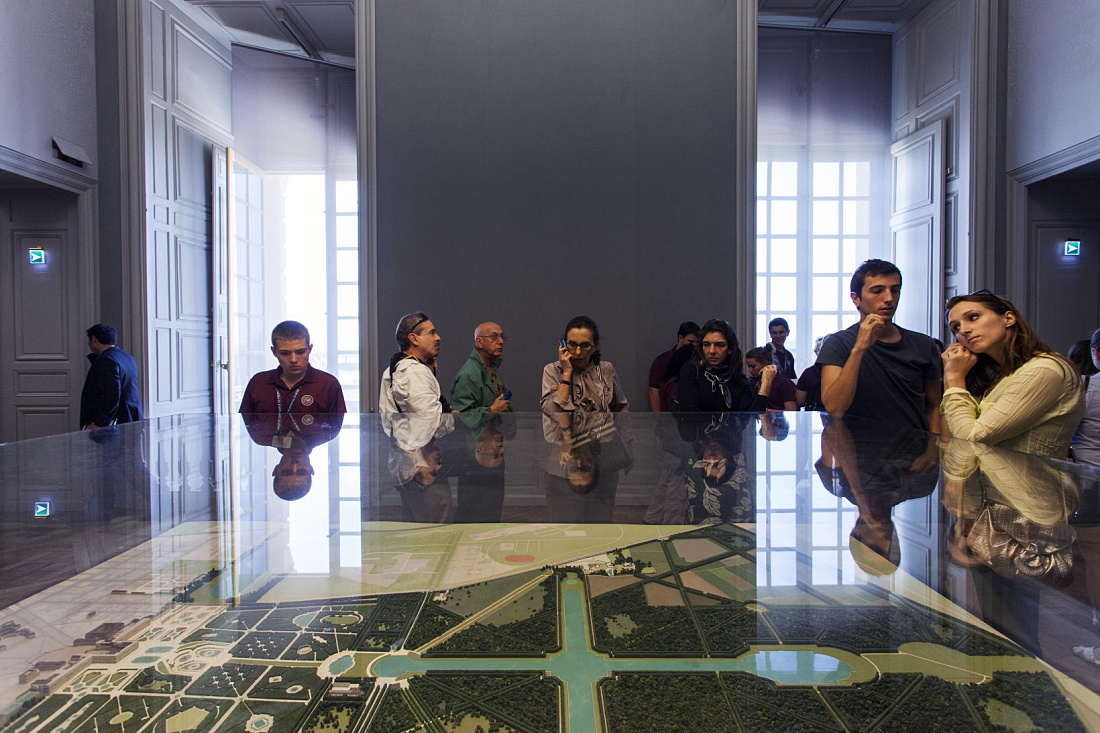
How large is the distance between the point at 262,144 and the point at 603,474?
8869mm

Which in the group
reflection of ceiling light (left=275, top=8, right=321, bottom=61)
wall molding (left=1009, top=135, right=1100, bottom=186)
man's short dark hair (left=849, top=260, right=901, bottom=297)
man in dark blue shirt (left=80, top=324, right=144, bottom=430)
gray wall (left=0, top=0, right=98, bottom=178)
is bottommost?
man in dark blue shirt (left=80, top=324, right=144, bottom=430)

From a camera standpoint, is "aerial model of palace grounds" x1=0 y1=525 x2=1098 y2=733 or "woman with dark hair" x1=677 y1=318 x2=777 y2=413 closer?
"aerial model of palace grounds" x1=0 y1=525 x2=1098 y2=733

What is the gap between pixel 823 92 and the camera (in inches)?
337

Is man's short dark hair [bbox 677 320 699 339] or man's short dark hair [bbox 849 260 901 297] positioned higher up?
man's short dark hair [bbox 849 260 901 297]

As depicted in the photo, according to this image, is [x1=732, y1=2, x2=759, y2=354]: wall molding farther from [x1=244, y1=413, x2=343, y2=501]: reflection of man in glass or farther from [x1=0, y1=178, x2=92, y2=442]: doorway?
[x1=0, y1=178, x2=92, y2=442]: doorway

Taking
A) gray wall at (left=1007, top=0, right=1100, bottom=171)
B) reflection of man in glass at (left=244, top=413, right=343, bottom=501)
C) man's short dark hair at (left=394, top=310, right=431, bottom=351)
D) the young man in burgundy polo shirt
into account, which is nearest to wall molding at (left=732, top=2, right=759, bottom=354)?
gray wall at (left=1007, top=0, right=1100, bottom=171)

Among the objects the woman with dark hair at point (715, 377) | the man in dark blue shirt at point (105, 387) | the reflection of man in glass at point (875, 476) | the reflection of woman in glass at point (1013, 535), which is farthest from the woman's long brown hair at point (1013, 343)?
the man in dark blue shirt at point (105, 387)

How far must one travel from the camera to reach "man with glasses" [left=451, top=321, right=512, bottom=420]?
372 cm

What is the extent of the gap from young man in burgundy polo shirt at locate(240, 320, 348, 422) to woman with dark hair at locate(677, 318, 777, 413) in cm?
179

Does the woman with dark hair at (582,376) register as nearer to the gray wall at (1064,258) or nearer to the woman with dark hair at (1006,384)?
the woman with dark hair at (1006,384)

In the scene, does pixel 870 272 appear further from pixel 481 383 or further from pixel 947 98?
pixel 947 98

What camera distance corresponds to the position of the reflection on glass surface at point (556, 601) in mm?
522

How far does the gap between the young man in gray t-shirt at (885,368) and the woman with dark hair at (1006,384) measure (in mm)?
285

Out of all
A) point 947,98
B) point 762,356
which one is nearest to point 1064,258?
point 947,98
